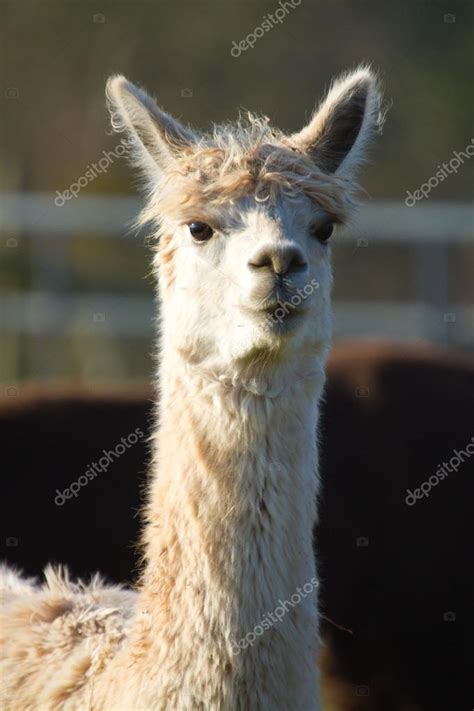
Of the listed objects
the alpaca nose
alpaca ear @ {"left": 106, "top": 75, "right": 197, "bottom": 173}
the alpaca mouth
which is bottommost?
the alpaca mouth

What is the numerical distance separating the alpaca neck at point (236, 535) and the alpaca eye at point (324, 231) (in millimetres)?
449

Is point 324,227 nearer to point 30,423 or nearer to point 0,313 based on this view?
point 30,423

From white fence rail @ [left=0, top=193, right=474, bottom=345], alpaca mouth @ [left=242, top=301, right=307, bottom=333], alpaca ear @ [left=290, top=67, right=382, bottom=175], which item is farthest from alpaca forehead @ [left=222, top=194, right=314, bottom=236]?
white fence rail @ [left=0, top=193, right=474, bottom=345]

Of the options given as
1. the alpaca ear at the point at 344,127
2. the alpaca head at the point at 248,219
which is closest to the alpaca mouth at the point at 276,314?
the alpaca head at the point at 248,219

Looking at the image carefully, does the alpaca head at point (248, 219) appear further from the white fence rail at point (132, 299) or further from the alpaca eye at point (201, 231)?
the white fence rail at point (132, 299)

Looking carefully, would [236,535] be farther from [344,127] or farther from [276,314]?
[344,127]

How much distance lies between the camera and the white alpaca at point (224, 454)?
2.98 metres

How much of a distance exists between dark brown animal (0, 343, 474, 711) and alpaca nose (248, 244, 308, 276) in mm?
2443

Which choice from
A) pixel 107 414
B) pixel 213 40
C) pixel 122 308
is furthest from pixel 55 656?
pixel 213 40

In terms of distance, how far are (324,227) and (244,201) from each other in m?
0.28

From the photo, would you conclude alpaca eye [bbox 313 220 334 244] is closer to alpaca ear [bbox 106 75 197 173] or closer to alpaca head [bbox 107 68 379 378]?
alpaca head [bbox 107 68 379 378]

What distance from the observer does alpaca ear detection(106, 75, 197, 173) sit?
3479 mm

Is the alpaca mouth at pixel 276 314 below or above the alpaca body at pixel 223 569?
above

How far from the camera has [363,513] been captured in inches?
216
